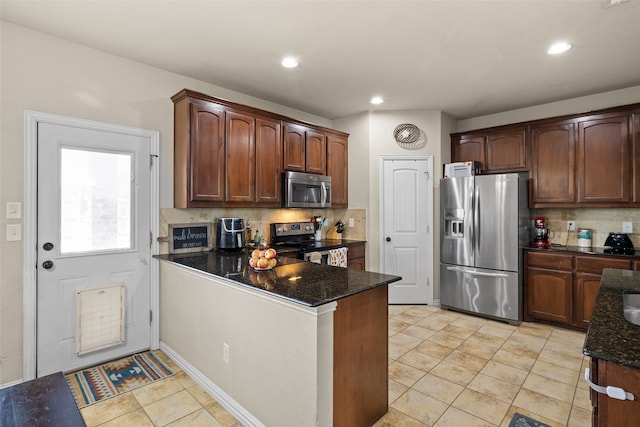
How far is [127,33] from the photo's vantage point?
248cm

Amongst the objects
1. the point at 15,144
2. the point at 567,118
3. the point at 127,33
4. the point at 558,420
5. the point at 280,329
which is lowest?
the point at 558,420

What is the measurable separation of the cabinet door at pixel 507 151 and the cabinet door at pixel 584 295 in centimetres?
139

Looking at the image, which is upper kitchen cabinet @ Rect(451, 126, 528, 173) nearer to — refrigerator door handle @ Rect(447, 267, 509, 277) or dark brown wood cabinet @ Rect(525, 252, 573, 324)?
dark brown wood cabinet @ Rect(525, 252, 573, 324)

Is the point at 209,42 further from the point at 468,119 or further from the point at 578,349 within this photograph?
the point at 578,349

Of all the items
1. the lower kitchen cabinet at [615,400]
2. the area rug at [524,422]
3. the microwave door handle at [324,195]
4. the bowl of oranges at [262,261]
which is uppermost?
the microwave door handle at [324,195]

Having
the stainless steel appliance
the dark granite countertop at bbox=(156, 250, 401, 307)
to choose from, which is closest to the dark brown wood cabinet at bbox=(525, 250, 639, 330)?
the stainless steel appliance

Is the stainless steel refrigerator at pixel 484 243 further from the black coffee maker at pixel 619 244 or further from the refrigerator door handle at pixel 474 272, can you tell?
the black coffee maker at pixel 619 244

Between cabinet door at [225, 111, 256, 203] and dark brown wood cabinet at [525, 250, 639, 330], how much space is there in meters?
3.28

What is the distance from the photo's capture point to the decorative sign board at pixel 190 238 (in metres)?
3.16

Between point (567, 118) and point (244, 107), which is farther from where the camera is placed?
point (567, 118)

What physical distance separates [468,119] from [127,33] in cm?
431

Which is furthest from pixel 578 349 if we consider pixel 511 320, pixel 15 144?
pixel 15 144

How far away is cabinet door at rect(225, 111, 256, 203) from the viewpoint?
3271mm

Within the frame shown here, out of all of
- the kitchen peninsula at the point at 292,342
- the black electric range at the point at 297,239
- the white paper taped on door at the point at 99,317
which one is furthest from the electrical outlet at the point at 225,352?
the black electric range at the point at 297,239
